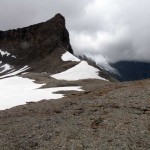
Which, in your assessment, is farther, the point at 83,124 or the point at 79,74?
the point at 79,74

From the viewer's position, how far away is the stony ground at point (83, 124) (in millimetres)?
30125

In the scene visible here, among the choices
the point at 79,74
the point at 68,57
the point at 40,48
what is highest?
the point at 40,48

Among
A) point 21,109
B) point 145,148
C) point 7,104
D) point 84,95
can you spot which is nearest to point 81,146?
point 145,148

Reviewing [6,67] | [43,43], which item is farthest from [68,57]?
[6,67]

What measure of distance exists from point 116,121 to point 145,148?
5024mm

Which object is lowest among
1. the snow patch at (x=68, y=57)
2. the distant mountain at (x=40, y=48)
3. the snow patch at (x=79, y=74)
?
the snow patch at (x=79, y=74)

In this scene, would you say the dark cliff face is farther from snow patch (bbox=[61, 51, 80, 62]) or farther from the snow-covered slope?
the snow-covered slope

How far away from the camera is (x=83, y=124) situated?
3369cm

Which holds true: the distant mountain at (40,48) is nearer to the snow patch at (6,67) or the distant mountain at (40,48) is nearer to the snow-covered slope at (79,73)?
the snow patch at (6,67)

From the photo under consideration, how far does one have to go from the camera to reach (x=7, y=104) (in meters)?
48.6

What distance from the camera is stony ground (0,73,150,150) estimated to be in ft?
98.8

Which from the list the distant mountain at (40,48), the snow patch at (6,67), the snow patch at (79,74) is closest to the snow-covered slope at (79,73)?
the snow patch at (79,74)

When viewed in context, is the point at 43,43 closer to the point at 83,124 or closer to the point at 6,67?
the point at 6,67

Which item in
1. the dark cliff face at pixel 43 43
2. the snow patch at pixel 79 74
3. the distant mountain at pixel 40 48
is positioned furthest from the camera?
the dark cliff face at pixel 43 43
